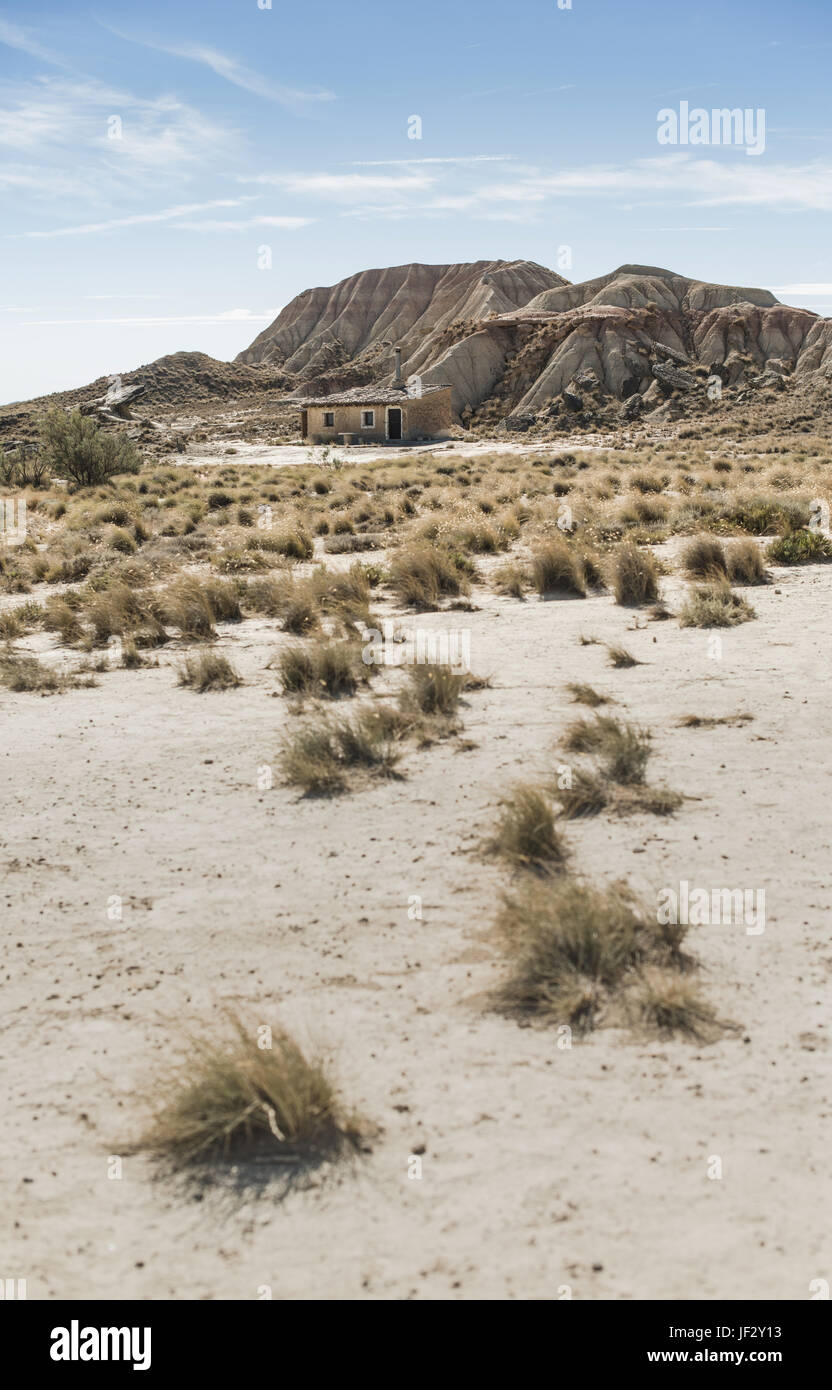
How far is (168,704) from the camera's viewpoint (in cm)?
998

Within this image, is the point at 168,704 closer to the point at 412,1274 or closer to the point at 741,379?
the point at 412,1274

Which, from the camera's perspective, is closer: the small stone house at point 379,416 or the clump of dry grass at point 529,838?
the clump of dry grass at point 529,838

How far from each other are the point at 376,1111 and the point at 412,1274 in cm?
82

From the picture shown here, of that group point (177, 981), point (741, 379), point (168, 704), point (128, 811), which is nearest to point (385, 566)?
point (168, 704)

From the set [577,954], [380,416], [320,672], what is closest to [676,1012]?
[577,954]

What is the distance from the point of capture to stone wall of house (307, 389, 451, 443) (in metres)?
57.4

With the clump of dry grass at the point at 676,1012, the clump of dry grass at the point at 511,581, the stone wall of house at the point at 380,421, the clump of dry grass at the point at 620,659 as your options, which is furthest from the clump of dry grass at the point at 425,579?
the stone wall of house at the point at 380,421

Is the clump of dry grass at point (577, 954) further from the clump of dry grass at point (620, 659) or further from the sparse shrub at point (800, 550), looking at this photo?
the sparse shrub at point (800, 550)

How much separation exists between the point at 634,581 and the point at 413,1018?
9.23m

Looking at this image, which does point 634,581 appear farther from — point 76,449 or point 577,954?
point 76,449

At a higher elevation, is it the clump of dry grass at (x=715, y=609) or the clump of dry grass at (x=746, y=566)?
the clump of dry grass at (x=746, y=566)

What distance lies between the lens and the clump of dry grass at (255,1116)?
3.90 m

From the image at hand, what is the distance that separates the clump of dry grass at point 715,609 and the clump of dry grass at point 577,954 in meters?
6.84
